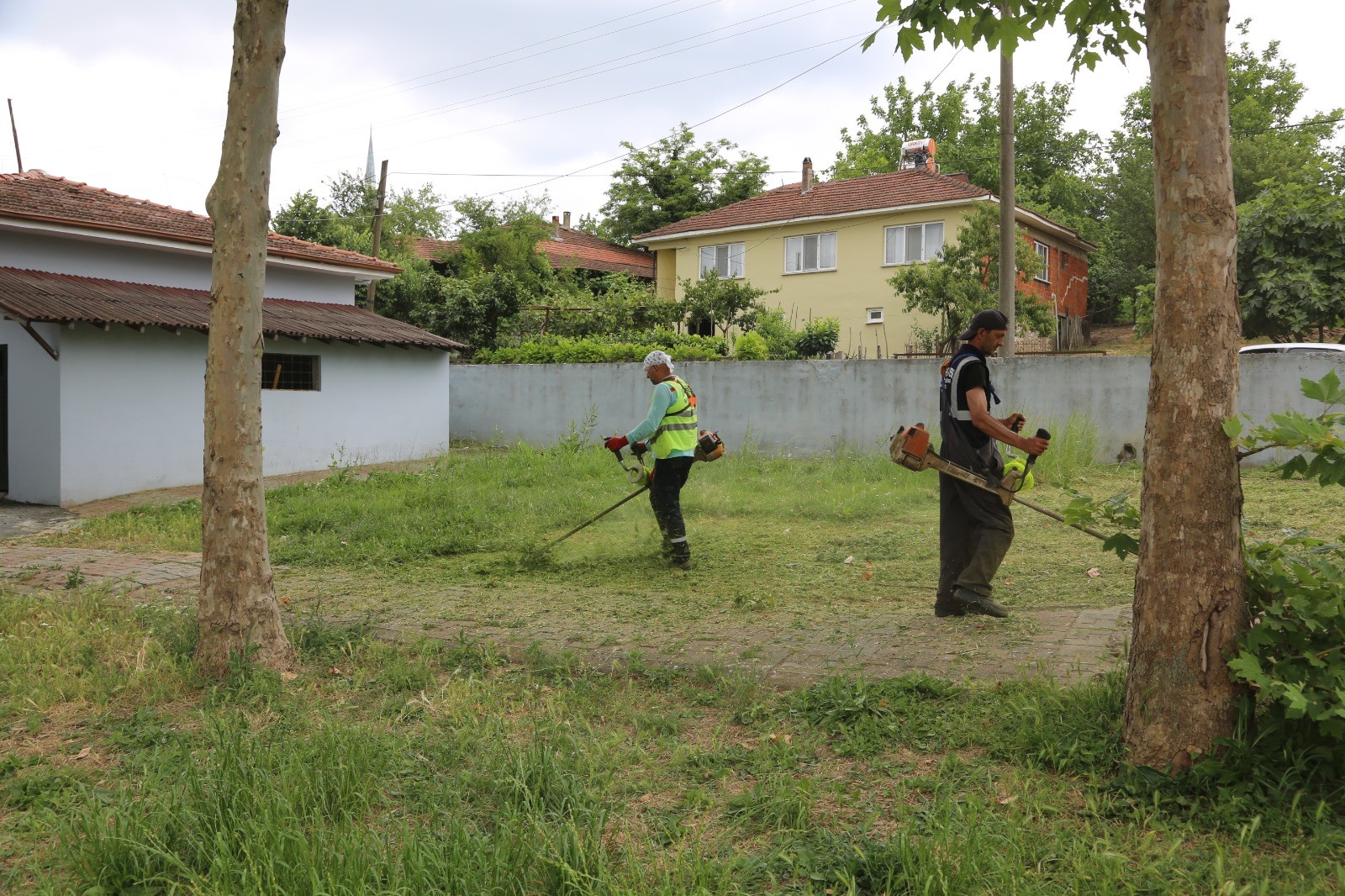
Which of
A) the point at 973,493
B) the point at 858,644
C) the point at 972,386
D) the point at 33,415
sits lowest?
the point at 858,644

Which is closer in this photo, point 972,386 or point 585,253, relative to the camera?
point 972,386

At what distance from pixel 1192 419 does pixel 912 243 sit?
26.7 m

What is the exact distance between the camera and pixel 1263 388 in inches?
574

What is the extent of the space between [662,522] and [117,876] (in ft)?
18.5

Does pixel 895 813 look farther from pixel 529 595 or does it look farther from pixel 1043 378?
pixel 1043 378

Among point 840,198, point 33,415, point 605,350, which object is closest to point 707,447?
point 33,415

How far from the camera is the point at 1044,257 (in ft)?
103

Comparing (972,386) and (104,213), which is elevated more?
(104,213)

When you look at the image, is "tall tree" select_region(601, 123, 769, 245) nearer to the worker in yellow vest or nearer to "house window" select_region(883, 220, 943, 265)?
"house window" select_region(883, 220, 943, 265)

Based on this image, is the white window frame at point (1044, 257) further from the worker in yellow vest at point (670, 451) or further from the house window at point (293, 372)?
the worker in yellow vest at point (670, 451)

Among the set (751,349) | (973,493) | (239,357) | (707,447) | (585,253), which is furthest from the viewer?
(585,253)

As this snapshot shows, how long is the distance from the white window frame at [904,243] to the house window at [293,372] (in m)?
17.3

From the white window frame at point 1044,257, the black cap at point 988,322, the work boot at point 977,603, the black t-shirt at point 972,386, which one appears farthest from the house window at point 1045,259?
the work boot at point 977,603

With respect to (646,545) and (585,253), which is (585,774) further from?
(585,253)
